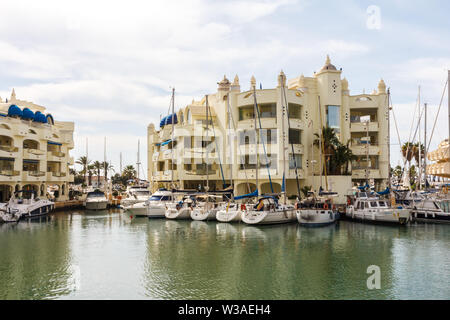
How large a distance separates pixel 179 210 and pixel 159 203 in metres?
4.57

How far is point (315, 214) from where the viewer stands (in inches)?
1499

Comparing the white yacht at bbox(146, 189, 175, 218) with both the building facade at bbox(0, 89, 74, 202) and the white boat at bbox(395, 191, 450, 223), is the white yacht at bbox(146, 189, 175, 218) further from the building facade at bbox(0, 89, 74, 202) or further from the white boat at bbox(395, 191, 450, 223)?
the white boat at bbox(395, 191, 450, 223)

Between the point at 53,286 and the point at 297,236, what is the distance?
2082cm

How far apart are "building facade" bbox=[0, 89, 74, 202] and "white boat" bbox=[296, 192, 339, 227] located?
38.9m

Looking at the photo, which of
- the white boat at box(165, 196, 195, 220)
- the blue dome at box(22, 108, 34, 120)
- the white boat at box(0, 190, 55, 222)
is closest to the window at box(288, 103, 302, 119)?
the white boat at box(165, 196, 195, 220)

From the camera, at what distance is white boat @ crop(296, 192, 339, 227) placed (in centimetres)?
3800

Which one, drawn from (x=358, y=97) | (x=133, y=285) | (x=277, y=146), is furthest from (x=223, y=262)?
(x=358, y=97)

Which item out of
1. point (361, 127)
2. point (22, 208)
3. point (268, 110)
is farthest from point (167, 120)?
point (361, 127)

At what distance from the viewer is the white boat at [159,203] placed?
46688mm

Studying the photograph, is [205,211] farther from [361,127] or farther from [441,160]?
[441,160]

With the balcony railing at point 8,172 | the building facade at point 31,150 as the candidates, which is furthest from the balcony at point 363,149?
the balcony railing at point 8,172

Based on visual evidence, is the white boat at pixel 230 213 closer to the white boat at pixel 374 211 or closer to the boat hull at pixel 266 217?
the boat hull at pixel 266 217
